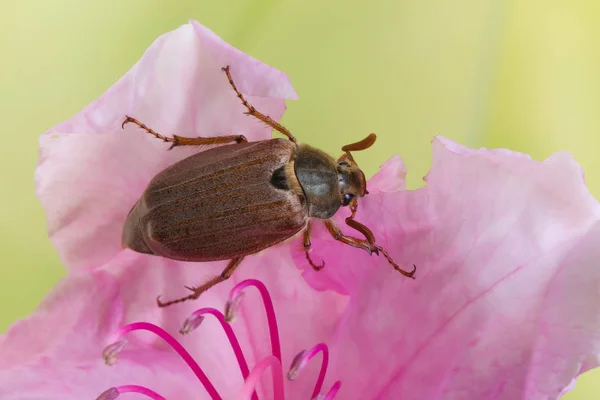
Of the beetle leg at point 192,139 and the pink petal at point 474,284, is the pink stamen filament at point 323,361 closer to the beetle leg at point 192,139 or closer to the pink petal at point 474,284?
the pink petal at point 474,284

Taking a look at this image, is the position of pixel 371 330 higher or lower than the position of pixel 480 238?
lower

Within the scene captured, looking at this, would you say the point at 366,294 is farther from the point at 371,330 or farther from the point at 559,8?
the point at 559,8

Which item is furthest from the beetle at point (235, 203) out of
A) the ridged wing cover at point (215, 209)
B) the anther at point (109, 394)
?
the anther at point (109, 394)

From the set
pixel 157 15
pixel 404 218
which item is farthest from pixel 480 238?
pixel 157 15

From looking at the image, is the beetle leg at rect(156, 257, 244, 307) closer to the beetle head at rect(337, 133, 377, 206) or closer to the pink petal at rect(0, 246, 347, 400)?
the pink petal at rect(0, 246, 347, 400)

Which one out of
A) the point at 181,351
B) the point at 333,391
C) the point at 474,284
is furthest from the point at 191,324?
the point at 474,284
